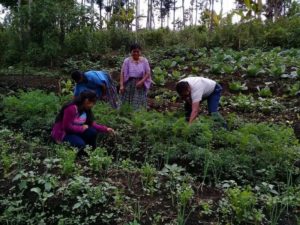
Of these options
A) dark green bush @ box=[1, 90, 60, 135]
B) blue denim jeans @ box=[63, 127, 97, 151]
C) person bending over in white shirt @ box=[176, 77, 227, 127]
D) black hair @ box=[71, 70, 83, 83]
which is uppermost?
black hair @ box=[71, 70, 83, 83]

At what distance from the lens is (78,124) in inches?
213

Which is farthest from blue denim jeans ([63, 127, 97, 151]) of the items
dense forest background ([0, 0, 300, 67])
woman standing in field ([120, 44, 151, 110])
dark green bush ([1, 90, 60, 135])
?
dense forest background ([0, 0, 300, 67])

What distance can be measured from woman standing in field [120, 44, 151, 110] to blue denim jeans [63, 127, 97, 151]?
192 centimetres

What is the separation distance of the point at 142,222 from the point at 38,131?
298 centimetres

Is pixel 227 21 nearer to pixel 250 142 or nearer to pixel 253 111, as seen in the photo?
pixel 253 111

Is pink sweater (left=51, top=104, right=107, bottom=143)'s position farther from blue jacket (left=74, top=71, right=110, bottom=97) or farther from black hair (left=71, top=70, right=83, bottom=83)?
blue jacket (left=74, top=71, right=110, bottom=97)

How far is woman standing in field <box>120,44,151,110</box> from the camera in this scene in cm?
737

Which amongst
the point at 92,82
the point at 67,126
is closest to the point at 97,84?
the point at 92,82

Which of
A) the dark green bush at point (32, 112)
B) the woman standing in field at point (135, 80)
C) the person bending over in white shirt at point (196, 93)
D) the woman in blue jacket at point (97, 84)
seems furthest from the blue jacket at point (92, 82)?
the person bending over in white shirt at point (196, 93)

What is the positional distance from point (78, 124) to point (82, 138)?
0.65ft

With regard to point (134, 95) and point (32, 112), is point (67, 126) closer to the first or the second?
point (32, 112)

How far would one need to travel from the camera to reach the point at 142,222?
3.63 metres

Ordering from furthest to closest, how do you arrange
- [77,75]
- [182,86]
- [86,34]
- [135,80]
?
[86,34], [135,80], [77,75], [182,86]

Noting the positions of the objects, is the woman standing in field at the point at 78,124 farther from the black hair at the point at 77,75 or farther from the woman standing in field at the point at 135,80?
the woman standing in field at the point at 135,80
